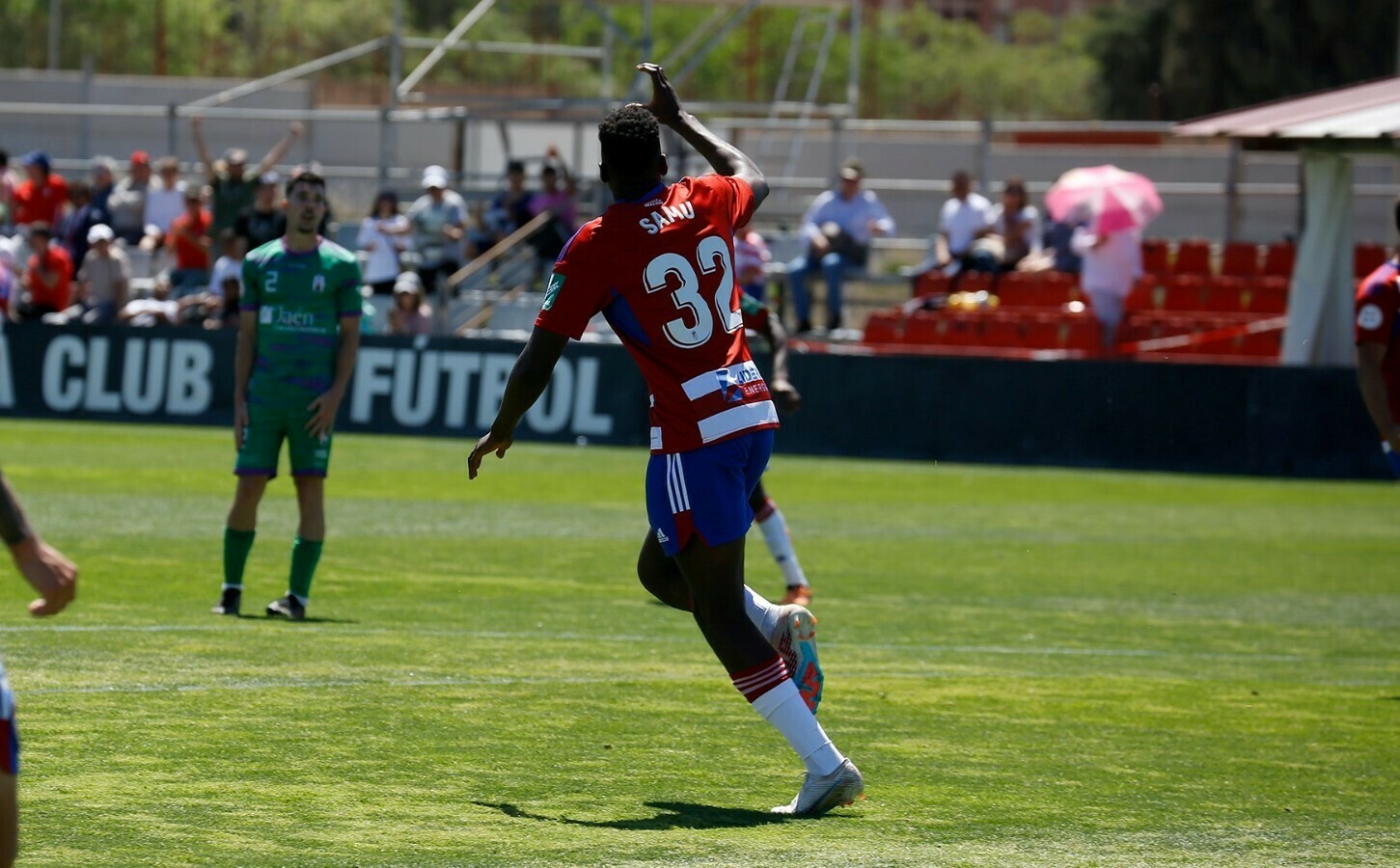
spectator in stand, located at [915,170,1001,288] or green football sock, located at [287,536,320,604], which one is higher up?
spectator in stand, located at [915,170,1001,288]

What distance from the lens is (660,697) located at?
345 inches

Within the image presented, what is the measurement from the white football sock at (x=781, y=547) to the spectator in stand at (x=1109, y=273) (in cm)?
1311

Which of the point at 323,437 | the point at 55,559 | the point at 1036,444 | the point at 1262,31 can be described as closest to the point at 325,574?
the point at 323,437

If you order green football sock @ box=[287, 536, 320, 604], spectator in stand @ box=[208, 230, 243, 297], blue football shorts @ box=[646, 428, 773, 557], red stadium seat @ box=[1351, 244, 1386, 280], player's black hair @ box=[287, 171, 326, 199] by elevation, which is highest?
player's black hair @ box=[287, 171, 326, 199]

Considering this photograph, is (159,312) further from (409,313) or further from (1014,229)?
(1014,229)

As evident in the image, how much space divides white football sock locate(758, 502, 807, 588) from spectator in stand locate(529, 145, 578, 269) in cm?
1556

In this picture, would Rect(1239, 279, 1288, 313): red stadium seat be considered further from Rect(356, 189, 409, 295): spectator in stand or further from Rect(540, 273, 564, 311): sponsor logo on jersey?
Rect(540, 273, 564, 311): sponsor logo on jersey

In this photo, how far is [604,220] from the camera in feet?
21.8

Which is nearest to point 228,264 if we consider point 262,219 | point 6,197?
point 262,219

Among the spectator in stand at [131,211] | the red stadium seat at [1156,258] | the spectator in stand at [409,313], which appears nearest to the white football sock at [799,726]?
the spectator in stand at [409,313]

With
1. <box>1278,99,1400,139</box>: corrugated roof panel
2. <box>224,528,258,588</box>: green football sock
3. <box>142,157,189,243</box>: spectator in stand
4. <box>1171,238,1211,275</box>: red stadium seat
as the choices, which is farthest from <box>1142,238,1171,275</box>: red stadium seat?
<box>224,528,258,588</box>: green football sock

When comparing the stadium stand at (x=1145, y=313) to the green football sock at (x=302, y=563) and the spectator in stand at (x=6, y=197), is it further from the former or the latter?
the green football sock at (x=302, y=563)

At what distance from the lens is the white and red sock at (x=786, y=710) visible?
6586 mm

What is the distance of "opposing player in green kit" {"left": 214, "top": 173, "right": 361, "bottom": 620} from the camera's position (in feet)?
34.4
